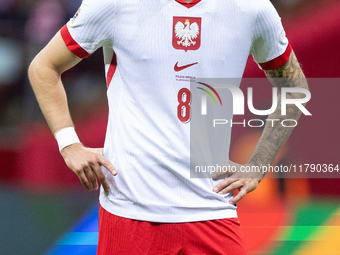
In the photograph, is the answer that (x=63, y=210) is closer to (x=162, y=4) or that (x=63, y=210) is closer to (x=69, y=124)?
(x=69, y=124)

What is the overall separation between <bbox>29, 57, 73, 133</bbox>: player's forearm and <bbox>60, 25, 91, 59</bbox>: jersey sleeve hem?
0.31ft

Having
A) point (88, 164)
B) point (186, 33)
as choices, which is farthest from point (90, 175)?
point (186, 33)

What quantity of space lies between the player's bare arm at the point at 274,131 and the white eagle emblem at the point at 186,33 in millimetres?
328

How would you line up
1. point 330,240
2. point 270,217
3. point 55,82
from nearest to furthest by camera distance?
1. point 55,82
2. point 330,240
3. point 270,217

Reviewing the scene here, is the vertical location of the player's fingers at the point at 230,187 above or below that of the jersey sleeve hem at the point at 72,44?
below

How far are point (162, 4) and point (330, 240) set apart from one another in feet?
8.36

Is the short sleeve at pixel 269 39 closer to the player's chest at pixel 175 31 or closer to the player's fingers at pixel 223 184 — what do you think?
the player's chest at pixel 175 31

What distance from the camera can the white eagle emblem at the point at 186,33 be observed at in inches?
55.8

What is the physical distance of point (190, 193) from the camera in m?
1.41

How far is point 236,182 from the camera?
153cm

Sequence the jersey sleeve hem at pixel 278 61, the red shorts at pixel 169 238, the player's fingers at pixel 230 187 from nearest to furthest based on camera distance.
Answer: the red shorts at pixel 169 238, the player's fingers at pixel 230 187, the jersey sleeve hem at pixel 278 61

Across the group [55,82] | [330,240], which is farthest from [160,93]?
[330,240]

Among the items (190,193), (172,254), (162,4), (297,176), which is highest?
(162,4)

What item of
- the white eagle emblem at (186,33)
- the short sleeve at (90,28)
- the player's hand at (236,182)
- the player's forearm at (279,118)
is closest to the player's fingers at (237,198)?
the player's hand at (236,182)
